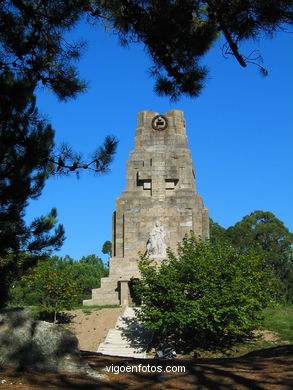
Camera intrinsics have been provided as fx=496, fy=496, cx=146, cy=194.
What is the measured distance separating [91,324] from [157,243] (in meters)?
6.48

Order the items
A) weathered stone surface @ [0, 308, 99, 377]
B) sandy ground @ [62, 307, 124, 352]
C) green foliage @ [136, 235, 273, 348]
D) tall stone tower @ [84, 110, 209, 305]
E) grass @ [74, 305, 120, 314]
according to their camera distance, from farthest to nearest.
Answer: tall stone tower @ [84, 110, 209, 305] < grass @ [74, 305, 120, 314] < sandy ground @ [62, 307, 124, 352] < green foliage @ [136, 235, 273, 348] < weathered stone surface @ [0, 308, 99, 377]

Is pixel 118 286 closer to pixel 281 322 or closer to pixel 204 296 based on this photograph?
pixel 281 322

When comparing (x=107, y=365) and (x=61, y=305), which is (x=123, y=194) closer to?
(x=61, y=305)

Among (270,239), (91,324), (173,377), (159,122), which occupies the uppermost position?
(159,122)

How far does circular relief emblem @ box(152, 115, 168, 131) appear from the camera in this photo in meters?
31.4

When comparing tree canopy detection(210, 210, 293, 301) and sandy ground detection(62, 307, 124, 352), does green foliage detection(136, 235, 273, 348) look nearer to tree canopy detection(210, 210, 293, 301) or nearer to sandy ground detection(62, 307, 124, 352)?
sandy ground detection(62, 307, 124, 352)

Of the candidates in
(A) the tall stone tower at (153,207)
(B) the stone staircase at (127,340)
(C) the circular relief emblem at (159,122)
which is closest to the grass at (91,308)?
(A) the tall stone tower at (153,207)

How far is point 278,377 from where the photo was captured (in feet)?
25.0

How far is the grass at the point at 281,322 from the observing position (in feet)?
65.7

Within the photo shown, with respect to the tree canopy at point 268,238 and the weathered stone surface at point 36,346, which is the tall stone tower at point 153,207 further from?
the tree canopy at point 268,238

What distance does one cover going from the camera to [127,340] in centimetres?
1986

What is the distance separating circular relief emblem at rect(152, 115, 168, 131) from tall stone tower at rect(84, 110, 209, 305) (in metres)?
0.27

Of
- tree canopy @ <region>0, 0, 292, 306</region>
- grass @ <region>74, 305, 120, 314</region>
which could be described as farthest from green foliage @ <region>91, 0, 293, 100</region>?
grass @ <region>74, 305, 120, 314</region>

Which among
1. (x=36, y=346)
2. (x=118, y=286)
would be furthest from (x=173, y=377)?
(x=118, y=286)
